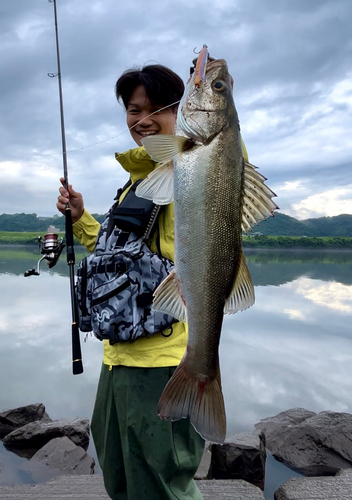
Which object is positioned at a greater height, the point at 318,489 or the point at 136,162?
the point at 136,162

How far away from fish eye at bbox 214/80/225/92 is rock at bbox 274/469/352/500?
11.0 ft

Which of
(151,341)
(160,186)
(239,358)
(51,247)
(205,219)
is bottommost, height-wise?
(239,358)

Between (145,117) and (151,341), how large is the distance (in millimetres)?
1271

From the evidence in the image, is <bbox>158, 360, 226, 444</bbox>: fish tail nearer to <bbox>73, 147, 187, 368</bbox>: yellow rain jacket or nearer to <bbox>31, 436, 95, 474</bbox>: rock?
<bbox>73, 147, 187, 368</bbox>: yellow rain jacket

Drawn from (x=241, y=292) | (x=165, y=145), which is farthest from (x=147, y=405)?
(x=165, y=145)

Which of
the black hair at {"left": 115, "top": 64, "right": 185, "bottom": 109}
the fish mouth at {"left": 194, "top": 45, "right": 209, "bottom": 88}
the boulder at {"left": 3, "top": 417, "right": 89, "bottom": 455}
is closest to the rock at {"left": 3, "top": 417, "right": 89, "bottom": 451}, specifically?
the boulder at {"left": 3, "top": 417, "right": 89, "bottom": 455}

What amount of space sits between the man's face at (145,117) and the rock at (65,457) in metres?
4.01

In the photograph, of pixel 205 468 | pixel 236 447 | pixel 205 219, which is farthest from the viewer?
pixel 236 447

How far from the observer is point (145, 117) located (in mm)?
2441

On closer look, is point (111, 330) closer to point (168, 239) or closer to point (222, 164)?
point (168, 239)

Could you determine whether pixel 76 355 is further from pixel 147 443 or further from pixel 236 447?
pixel 236 447

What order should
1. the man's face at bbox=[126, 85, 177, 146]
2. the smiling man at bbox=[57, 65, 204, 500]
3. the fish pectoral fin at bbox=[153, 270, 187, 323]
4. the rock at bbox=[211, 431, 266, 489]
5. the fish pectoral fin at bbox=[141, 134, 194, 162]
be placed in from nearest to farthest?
1. the fish pectoral fin at bbox=[141, 134, 194, 162]
2. the fish pectoral fin at bbox=[153, 270, 187, 323]
3. the smiling man at bbox=[57, 65, 204, 500]
4. the man's face at bbox=[126, 85, 177, 146]
5. the rock at bbox=[211, 431, 266, 489]

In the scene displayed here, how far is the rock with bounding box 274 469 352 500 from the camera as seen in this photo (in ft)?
11.6

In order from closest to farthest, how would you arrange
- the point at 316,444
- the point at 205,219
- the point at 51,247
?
the point at 205,219 → the point at 51,247 → the point at 316,444
